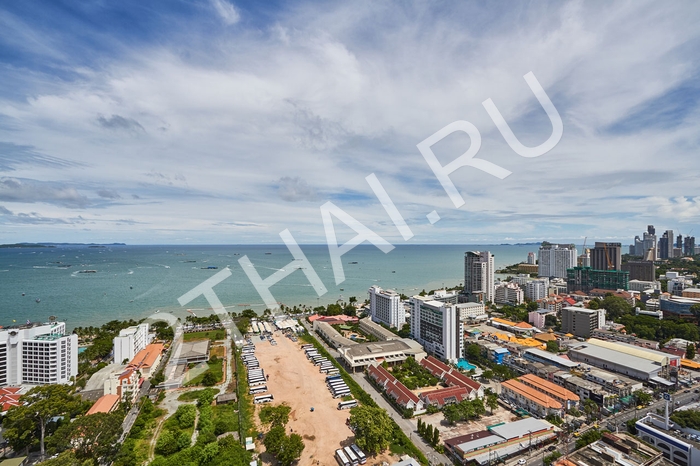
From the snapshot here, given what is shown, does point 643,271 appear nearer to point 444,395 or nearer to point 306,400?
point 444,395

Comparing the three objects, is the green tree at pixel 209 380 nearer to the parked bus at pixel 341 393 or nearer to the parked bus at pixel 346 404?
the parked bus at pixel 341 393

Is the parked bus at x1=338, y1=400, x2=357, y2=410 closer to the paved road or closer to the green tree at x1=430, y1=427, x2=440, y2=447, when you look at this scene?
the paved road

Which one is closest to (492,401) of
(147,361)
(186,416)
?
(186,416)

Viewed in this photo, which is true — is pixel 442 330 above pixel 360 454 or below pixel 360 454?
above

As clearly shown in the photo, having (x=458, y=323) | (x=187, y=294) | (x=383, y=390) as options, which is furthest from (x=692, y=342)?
(x=187, y=294)

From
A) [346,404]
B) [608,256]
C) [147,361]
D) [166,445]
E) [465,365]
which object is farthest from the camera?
[608,256]

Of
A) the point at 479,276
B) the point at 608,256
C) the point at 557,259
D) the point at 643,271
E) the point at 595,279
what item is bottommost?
the point at 595,279

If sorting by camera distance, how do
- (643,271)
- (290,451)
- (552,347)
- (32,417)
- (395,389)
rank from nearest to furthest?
(290,451)
(32,417)
(395,389)
(552,347)
(643,271)

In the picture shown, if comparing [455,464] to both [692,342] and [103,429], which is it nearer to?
[103,429]
